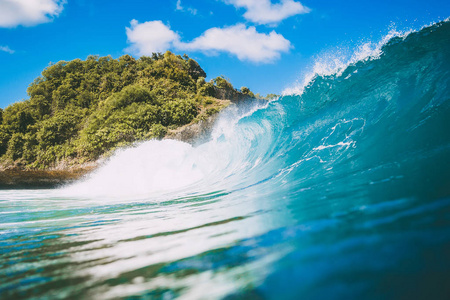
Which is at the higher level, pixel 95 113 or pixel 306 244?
pixel 95 113

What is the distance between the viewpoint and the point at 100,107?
2697cm

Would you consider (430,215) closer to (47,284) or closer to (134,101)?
(47,284)

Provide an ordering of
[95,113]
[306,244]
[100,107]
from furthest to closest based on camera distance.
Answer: [100,107]
[95,113]
[306,244]

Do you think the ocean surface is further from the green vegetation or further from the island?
the green vegetation

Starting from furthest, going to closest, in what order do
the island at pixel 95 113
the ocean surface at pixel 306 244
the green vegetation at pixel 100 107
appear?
the green vegetation at pixel 100 107 → the island at pixel 95 113 → the ocean surface at pixel 306 244

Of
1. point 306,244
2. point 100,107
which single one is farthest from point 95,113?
point 306,244

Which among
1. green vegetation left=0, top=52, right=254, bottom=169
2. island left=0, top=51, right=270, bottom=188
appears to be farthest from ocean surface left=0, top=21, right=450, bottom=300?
green vegetation left=0, top=52, right=254, bottom=169

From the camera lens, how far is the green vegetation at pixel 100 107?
21.4 metres

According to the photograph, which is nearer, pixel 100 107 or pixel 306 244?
pixel 306 244

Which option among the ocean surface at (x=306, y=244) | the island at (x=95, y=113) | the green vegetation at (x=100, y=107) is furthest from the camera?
the green vegetation at (x=100, y=107)

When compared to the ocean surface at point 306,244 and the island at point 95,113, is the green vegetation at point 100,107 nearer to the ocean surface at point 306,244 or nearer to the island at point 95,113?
the island at point 95,113

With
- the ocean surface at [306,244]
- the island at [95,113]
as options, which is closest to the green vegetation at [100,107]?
the island at [95,113]

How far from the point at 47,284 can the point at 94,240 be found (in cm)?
96

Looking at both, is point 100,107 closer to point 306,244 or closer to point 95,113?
point 95,113
